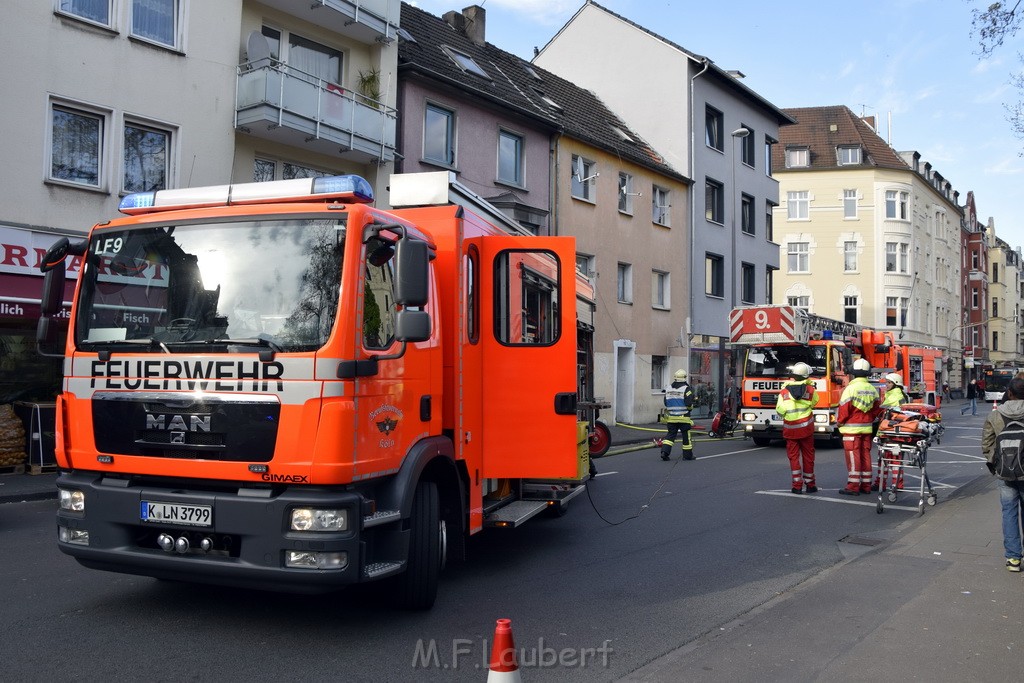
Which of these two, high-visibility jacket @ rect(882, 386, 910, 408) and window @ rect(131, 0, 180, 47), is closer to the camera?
high-visibility jacket @ rect(882, 386, 910, 408)

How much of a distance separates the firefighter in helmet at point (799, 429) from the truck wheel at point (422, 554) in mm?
7281

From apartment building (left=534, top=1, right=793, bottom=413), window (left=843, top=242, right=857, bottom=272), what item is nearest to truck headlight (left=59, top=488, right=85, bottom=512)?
apartment building (left=534, top=1, right=793, bottom=413)

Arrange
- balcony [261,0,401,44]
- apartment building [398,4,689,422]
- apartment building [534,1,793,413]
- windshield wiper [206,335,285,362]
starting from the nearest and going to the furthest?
windshield wiper [206,335,285,362] < balcony [261,0,401,44] < apartment building [398,4,689,422] < apartment building [534,1,793,413]

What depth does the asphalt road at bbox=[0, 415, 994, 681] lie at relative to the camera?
15.5ft

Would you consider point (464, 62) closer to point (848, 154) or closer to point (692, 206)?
point (692, 206)

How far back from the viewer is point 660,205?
30.1 metres

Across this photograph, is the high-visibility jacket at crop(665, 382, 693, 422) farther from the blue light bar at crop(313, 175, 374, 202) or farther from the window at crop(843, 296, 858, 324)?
the window at crop(843, 296, 858, 324)

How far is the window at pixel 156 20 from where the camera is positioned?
48.9 ft

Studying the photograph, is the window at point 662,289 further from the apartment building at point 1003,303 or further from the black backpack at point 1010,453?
the apartment building at point 1003,303

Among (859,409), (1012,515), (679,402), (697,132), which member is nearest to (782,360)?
(679,402)

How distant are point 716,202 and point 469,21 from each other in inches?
481

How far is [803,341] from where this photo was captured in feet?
61.7

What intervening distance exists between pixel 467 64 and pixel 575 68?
10.7 metres

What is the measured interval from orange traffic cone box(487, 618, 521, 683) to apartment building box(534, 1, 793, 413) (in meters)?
27.3
